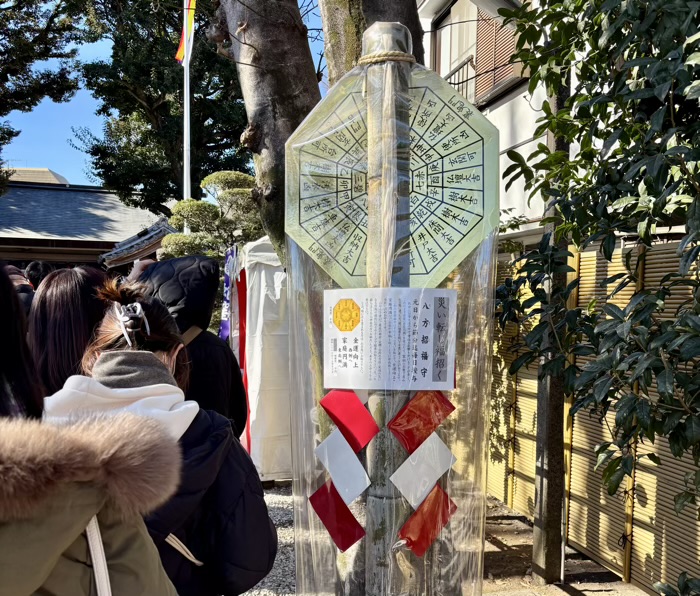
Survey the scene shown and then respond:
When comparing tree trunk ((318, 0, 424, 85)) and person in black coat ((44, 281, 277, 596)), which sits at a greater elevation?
tree trunk ((318, 0, 424, 85))

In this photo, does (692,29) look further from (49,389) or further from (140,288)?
(49,389)

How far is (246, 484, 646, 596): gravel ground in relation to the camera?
12.4 feet

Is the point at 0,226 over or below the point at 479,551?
over

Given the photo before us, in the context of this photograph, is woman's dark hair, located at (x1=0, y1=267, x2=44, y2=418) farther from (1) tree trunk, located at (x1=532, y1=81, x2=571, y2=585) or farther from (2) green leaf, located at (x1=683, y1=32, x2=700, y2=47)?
(1) tree trunk, located at (x1=532, y1=81, x2=571, y2=585)

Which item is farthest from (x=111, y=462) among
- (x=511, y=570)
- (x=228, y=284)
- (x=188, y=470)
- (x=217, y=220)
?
(x=217, y=220)

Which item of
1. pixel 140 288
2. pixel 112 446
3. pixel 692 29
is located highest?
pixel 692 29

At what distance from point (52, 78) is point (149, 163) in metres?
3.04

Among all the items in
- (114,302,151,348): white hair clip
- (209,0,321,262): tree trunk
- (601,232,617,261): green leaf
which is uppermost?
(209,0,321,262): tree trunk

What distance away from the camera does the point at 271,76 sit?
331 centimetres

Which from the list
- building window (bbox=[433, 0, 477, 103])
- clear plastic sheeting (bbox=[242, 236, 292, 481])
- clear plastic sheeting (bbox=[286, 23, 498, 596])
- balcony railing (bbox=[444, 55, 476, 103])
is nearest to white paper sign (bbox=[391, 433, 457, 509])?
clear plastic sheeting (bbox=[286, 23, 498, 596])

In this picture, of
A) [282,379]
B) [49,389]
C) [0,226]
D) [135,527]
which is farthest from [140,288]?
[0,226]

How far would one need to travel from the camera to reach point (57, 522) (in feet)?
3.41

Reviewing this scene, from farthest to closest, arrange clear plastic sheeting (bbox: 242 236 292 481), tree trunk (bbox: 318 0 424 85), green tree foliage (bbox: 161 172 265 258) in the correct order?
1. green tree foliage (bbox: 161 172 265 258)
2. clear plastic sheeting (bbox: 242 236 292 481)
3. tree trunk (bbox: 318 0 424 85)

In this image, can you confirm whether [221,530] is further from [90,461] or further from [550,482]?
[550,482]
